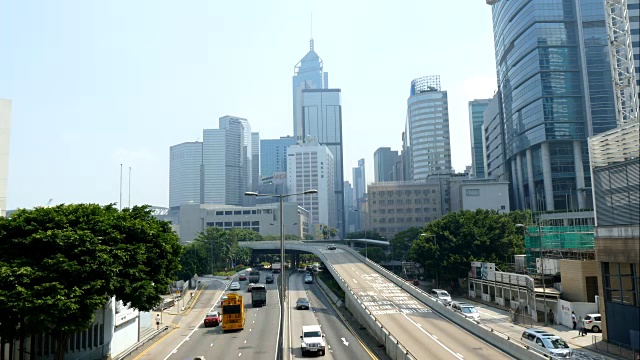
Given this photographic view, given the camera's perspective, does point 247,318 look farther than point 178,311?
No

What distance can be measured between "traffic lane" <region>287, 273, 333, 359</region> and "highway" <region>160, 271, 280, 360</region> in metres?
1.61

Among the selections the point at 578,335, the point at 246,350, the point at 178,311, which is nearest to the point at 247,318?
the point at 178,311

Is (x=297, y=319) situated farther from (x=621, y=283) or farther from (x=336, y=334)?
(x=621, y=283)

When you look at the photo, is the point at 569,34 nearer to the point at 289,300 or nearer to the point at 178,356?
the point at 289,300

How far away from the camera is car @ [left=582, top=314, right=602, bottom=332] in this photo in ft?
142

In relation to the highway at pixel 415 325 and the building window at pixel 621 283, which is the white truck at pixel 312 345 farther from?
the building window at pixel 621 283

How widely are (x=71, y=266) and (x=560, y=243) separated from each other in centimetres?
4990

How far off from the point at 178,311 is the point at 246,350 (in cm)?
3004

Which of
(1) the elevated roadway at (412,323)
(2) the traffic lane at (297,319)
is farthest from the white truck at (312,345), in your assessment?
(1) the elevated roadway at (412,323)

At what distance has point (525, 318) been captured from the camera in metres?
50.9

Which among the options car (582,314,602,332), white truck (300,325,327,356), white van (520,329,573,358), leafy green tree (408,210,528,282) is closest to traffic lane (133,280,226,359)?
white truck (300,325,327,356)

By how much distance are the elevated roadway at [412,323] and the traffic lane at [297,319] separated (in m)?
5.87

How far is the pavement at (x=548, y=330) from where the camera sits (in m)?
35.0

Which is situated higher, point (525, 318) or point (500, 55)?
point (500, 55)
